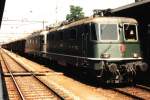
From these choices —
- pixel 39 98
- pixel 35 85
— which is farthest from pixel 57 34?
pixel 39 98

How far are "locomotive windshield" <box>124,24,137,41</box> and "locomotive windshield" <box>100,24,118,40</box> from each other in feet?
1.75

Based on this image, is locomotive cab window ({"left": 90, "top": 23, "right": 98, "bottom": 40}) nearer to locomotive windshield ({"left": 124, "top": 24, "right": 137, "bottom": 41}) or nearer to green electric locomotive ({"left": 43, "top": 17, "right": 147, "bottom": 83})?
green electric locomotive ({"left": 43, "top": 17, "right": 147, "bottom": 83})

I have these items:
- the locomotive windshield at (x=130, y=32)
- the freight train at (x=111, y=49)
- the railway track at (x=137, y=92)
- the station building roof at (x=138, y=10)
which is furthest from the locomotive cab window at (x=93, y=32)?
the railway track at (x=137, y=92)

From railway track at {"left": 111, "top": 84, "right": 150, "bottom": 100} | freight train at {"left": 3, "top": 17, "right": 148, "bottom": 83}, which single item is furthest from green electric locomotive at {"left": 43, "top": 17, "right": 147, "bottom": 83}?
railway track at {"left": 111, "top": 84, "right": 150, "bottom": 100}

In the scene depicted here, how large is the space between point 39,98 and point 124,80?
429 centimetres

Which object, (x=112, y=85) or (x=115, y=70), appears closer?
(x=115, y=70)

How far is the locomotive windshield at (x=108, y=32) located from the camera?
13.9 metres

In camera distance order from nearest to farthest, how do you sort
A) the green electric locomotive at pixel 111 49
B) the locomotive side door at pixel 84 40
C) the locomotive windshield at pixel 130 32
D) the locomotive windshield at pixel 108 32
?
the green electric locomotive at pixel 111 49 < the locomotive windshield at pixel 108 32 < the locomotive windshield at pixel 130 32 < the locomotive side door at pixel 84 40

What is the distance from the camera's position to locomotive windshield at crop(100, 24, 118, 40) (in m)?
13.9

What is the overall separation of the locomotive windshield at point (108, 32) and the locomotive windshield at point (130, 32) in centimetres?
53

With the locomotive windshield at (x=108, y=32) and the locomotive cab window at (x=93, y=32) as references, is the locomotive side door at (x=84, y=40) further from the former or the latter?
the locomotive windshield at (x=108, y=32)

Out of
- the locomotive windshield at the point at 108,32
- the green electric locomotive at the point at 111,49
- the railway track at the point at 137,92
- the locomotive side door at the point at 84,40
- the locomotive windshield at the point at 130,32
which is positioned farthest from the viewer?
the locomotive side door at the point at 84,40

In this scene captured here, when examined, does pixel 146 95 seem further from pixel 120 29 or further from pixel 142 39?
pixel 142 39

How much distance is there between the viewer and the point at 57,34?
69.0 ft
